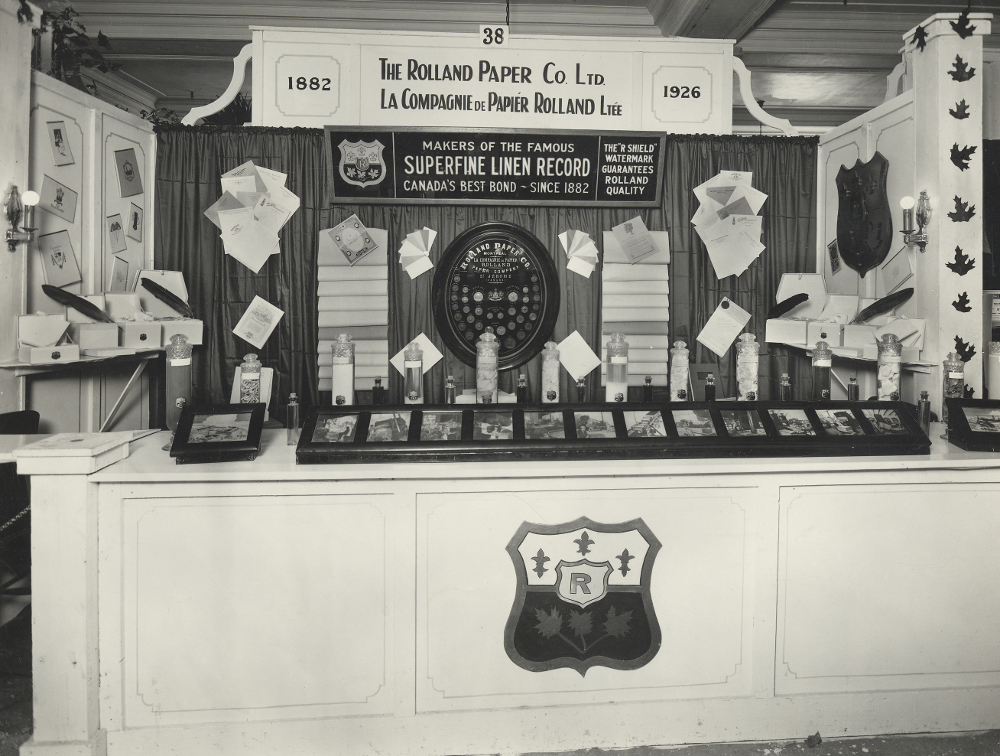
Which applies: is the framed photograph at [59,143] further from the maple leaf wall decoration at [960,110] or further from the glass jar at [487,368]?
the maple leaf wall decoration at [960,110]

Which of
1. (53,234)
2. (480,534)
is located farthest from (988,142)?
(53,234)

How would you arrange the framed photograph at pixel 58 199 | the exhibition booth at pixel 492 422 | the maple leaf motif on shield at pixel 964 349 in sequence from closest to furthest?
the exhibition booth at pixel 492 422, the maple leaf motif on shield at pixel 964 349, the framed photograph at pixel 58 199

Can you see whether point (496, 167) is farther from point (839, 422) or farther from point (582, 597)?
point (582, 597)

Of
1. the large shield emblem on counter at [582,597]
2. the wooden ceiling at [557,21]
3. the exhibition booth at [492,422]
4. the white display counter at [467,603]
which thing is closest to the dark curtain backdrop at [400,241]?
the exhibition booth at [492,422]

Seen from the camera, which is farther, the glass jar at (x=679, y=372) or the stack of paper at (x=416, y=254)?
the stack of paper at (x=416, y=254)

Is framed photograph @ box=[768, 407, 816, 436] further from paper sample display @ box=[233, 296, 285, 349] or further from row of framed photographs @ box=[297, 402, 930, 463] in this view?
paper sample display @ box=[233, 296, 285, 349]

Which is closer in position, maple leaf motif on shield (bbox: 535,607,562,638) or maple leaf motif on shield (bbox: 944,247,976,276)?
maple leaf motif on shield (bbox: 535,607,562,638)

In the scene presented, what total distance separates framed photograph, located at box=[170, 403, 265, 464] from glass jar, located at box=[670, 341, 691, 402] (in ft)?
5.96

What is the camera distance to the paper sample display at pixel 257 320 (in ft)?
11.3

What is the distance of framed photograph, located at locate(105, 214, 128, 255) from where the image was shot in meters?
3.33

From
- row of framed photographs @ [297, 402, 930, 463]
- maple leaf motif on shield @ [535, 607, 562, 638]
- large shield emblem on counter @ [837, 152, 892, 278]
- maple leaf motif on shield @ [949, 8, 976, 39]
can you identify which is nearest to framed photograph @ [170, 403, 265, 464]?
row of framed photographs @ [297, 402, 930, 463]

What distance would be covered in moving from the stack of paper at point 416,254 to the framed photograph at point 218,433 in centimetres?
139

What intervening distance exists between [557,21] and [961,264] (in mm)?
3968

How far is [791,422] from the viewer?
2412 millimetres
